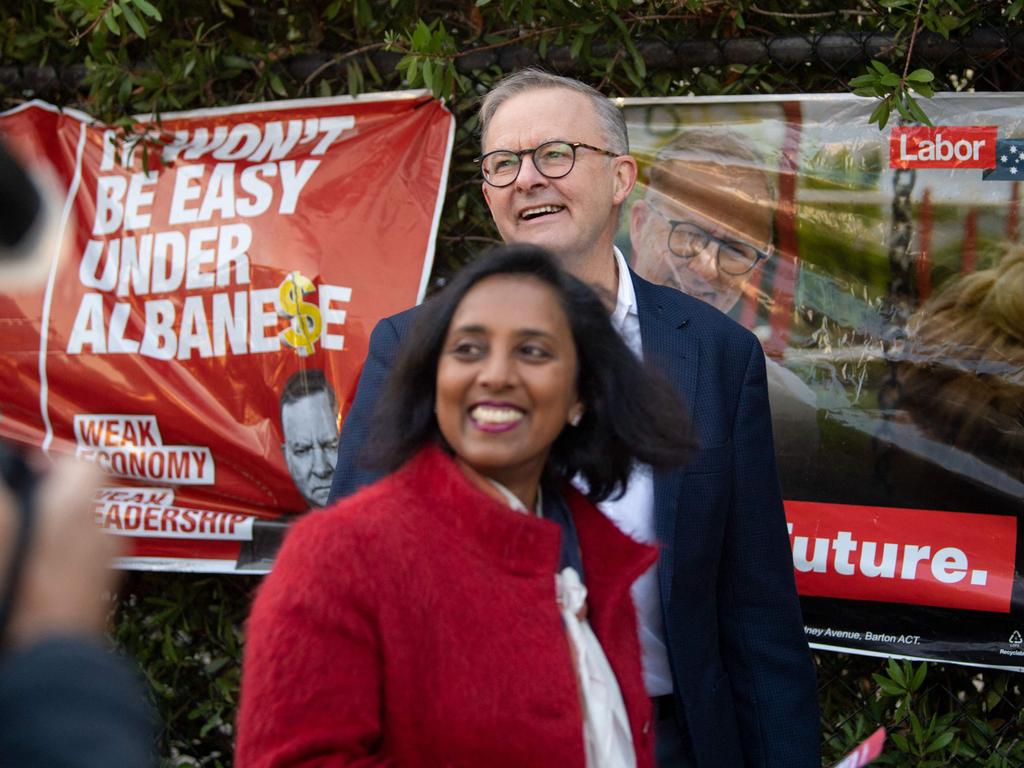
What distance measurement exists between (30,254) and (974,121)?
2.59 meters

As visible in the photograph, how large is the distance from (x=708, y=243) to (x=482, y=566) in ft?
6.40

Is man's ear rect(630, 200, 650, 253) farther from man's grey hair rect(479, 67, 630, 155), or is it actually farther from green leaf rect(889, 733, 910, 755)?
green leaf rect(889, 733, 910, 755)

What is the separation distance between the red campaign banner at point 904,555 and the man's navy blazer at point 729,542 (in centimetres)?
83

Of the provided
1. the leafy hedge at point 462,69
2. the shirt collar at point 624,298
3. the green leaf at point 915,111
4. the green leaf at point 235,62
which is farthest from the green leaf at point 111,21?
the green leaf at point 915,111

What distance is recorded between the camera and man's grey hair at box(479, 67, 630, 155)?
8.59 feet

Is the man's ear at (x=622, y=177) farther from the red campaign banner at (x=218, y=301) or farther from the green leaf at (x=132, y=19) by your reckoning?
the green leaf at (x=132, y=19)

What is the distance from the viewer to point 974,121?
3166 millimetres

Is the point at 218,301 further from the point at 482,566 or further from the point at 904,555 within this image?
the point at 482,566

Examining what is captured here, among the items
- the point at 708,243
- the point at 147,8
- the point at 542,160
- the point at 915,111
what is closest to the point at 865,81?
the point at 915,111

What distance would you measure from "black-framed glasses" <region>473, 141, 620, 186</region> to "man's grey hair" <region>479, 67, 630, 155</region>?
0.09 m

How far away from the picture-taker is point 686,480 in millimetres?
2311

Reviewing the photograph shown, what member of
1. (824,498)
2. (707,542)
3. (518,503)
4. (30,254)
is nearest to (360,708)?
(518,503)

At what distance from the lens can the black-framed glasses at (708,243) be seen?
11.0ft

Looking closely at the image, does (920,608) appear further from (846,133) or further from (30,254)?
(30,254)
